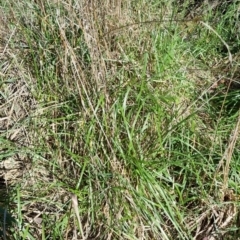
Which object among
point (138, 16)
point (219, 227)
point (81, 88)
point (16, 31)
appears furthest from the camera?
point (138, 16)

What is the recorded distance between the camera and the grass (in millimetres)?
2029

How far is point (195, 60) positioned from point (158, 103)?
74 cm

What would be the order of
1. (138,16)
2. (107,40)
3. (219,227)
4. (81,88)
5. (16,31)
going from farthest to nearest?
1. (138,16)
2. (16,31)
3. (107,40)
4. (81,88)
5. (219,227)

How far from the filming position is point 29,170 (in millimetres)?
2229

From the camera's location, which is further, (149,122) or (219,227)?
(149,122)

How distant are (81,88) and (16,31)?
0.68 meters

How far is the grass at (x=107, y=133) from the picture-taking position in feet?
6.66

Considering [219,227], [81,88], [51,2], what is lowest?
[219,227]

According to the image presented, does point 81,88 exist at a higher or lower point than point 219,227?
higher

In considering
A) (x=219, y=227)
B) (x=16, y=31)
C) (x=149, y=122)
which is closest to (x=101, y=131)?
(x=149, y=122)

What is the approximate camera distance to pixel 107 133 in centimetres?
213

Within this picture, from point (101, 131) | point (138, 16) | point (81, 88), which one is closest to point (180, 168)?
point (101, 131)

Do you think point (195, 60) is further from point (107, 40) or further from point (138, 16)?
point (107, 40)

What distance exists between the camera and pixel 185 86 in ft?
8.63
